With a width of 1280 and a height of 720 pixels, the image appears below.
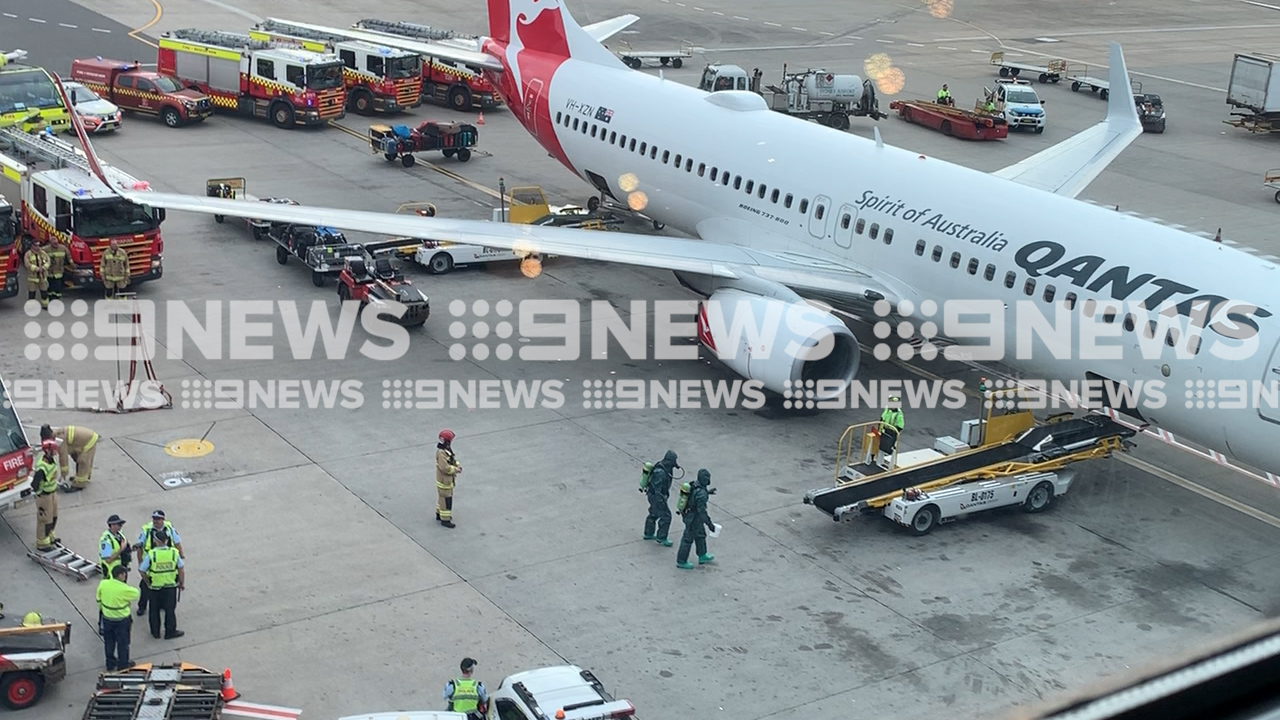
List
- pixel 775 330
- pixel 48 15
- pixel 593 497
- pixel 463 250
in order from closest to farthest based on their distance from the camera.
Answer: pixel 593 497, pixel 775 330, pixel 463 250, pixel 48 15

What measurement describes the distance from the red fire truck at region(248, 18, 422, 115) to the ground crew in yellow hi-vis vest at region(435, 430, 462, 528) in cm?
3191

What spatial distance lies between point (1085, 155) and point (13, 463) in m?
24.9

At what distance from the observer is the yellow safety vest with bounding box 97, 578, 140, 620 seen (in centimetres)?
1614

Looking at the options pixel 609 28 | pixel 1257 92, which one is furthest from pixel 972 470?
pixel 1257 92

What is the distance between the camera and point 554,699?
1507cm

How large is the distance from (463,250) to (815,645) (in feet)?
60.8

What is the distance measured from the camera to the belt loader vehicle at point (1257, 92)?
53688 millimetres

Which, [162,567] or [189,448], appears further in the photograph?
[189,448]

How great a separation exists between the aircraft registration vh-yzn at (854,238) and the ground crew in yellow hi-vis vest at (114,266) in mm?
3558

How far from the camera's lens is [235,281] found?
32.4m

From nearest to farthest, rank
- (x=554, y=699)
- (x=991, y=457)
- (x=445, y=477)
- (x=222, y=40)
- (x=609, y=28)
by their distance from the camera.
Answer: (x=554, y=699) → (x=445, y=477) → (x=991, y=457) → (x=609, y=28) → (x=222, y=40)

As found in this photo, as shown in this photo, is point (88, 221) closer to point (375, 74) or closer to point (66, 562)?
point (66, 562)

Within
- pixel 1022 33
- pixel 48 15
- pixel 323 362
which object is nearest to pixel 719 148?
pixel 323 362

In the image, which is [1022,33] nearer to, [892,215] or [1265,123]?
[1265,123]
